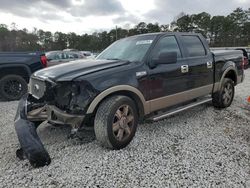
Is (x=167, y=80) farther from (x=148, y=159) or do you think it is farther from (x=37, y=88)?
(x=37, y=88)

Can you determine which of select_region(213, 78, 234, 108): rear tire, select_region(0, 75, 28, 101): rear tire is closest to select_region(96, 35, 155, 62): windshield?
select_region(213, 78, 234, 108): rear tire

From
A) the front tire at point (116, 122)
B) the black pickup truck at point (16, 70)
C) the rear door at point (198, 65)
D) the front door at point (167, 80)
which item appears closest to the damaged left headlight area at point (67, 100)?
the front tire at point (116, 122)

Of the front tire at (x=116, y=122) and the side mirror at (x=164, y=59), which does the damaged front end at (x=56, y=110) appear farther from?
the side mirror at (x=164, y=59)

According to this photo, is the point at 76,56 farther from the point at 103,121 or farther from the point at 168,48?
the point at 103,121

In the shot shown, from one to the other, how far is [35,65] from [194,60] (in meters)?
4.59

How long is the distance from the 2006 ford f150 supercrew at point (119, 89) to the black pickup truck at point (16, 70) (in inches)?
115

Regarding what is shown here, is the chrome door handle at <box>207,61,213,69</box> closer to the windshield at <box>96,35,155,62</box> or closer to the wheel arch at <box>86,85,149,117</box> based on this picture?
the windshield at <box>96,35,155,62</box>

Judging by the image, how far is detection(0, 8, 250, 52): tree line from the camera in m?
46.9

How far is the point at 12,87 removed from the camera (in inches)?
240

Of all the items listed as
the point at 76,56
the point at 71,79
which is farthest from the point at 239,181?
the point at 76,56

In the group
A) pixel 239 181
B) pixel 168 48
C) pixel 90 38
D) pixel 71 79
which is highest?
pixel 90 38

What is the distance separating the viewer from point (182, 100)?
12.6ft

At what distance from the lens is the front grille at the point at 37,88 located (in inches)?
116

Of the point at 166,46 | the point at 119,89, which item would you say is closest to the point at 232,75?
the point at 166,46
